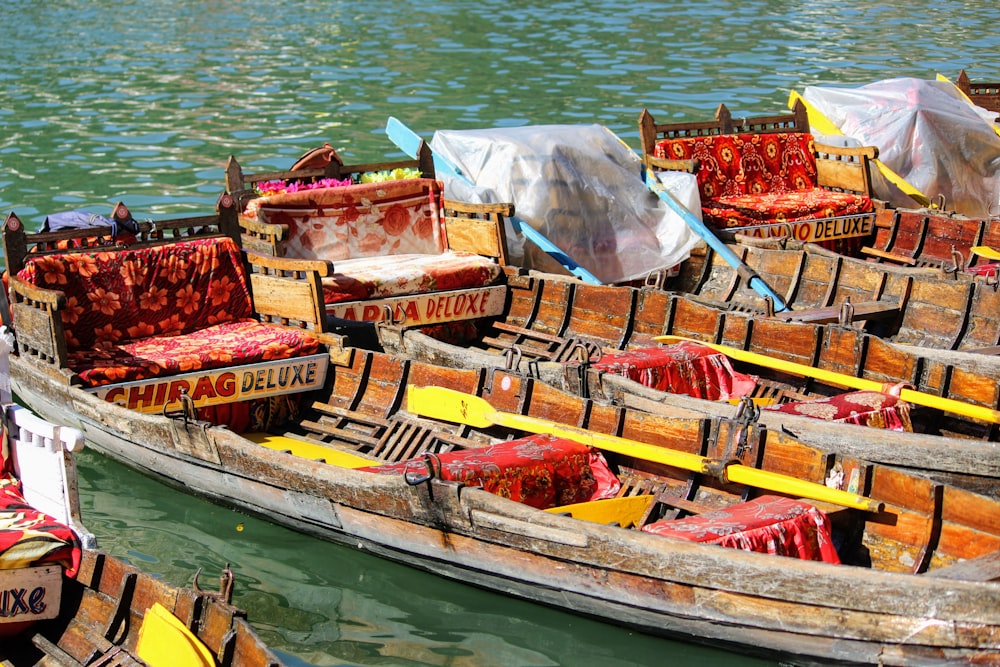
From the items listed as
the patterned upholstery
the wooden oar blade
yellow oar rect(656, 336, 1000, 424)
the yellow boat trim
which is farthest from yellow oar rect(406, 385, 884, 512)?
the patterned upholstery

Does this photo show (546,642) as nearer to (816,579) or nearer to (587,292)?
(816,579)

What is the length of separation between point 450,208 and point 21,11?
31621 millimetres

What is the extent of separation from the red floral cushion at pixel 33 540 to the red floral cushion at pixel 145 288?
2.99 m

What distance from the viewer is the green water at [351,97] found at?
7.96m

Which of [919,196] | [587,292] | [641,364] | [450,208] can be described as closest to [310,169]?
[450,208]

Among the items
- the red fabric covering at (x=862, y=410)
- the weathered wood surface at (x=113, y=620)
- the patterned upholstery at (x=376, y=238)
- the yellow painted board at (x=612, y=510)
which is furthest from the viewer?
the patterned upholstery at (x=376, y=238)

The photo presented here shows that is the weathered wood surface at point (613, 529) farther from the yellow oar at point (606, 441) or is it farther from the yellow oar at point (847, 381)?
the yellow oar at point (847, 381)

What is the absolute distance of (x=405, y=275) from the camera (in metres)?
11.2

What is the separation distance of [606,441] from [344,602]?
6.42ft

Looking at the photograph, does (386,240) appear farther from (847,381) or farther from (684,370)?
(847,381)

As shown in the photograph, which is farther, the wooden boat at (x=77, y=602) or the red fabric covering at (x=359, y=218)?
the red fabric covering at (x=359, y=218)

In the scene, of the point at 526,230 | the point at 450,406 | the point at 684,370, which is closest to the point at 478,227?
the point at 526,230

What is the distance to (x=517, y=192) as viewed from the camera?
12.6 m

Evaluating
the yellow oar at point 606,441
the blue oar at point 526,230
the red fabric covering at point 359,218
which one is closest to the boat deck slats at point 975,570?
the yellow oar at point 606,441
